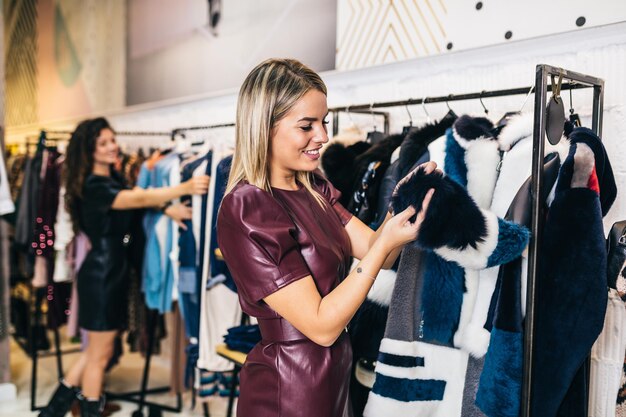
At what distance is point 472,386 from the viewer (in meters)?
1.59

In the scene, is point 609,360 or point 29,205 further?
point 29,205

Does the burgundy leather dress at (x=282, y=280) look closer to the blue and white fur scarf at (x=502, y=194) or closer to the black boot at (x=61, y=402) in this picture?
the blue and white fur scarf at (x=502, y=194)

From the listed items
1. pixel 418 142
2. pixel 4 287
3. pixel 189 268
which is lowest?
pixel 4 287

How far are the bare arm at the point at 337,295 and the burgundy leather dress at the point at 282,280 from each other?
0.12 feet

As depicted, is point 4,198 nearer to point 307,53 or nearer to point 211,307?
point 211,307

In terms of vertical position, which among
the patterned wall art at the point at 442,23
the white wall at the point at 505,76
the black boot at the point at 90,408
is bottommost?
the black boot at the point at 90,408

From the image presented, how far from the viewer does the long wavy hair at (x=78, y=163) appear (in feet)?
10.4

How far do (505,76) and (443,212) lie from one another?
1.09 metres

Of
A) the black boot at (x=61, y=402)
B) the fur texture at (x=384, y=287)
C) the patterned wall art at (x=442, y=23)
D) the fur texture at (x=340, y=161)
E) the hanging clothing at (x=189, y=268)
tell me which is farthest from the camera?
the black boot at (x=61, y=402)

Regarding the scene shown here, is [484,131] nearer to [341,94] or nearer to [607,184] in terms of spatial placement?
[607,184]

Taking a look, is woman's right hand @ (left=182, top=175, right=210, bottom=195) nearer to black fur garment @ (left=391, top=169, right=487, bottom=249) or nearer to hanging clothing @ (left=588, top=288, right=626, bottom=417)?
black fur garment @ (left=391, top=169, right=487, bottom=249)

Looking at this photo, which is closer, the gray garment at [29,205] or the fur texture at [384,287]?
the fur texture at [384,287]

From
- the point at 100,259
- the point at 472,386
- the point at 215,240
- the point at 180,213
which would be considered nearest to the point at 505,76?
the point at 472,386

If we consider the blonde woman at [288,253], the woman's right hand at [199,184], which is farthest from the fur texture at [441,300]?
the woman's right hand at [199,184]
